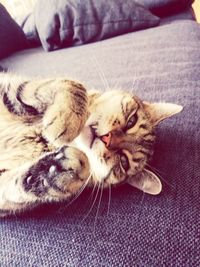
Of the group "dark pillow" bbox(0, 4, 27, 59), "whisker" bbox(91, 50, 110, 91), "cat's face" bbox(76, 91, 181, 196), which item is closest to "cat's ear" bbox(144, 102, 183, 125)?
"cat's face" bbox(76, 91, 181, 196)

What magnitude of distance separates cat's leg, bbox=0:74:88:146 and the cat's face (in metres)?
0.10

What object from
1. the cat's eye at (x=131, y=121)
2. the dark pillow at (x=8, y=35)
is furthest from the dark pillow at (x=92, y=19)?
the cat's eye at (x=131, y=121)

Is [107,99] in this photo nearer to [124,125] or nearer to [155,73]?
[124,125]

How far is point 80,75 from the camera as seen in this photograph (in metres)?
1.48

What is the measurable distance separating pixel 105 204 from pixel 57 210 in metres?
0.10

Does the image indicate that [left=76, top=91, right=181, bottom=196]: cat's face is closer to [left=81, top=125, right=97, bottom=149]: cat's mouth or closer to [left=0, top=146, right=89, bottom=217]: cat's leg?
[left=81, top=125, right=97, bottom=149]: cat's mouth

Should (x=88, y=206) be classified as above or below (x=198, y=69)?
above

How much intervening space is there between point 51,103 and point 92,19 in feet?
3.64

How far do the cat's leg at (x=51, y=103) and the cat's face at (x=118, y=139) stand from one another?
101mm

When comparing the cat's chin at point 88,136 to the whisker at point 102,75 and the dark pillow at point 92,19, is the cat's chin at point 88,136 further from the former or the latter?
the dark pillow at point 92,19

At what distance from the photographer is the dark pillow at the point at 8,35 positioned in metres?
1.97

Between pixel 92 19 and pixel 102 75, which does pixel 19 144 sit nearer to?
pixel 102 75

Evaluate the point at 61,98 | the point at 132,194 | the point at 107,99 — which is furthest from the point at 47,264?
the point at 107,99

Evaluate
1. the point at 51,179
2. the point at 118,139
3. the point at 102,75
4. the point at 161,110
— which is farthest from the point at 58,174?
the point at 102,75
